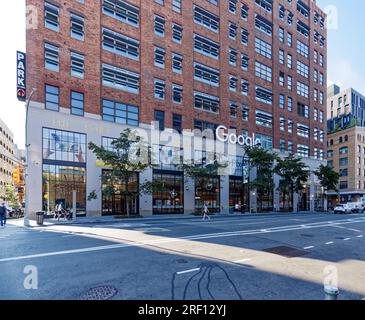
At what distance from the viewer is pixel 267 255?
9156 mm

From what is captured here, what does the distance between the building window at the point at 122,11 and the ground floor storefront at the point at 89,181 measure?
13.0m

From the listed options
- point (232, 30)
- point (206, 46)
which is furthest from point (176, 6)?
point (232, 30)

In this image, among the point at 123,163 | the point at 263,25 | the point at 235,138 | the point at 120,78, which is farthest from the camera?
the point at 263,25

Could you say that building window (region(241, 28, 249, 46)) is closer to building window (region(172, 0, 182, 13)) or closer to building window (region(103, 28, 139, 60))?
building window (region(172, 0, 182, 13))

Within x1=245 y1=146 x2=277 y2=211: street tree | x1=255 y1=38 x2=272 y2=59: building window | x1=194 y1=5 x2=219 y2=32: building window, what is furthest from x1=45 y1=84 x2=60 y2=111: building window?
x1=255 y1=38 x2=272 y2=59: building window

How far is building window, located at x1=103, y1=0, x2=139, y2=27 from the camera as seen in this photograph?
28.9m

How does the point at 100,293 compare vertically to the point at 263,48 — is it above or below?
below

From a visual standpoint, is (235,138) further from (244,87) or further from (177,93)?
(177,93)

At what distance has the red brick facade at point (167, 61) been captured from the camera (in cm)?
2552

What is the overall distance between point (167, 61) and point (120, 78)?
7186 mm

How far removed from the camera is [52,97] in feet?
81.8

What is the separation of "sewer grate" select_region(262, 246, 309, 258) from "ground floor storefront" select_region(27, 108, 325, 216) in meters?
17.5

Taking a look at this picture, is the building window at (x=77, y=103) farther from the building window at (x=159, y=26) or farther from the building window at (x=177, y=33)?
the building window at (x=177, y=33)

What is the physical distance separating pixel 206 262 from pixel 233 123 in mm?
33199
